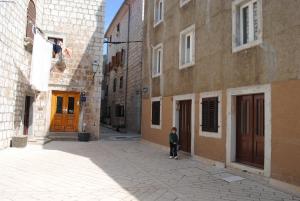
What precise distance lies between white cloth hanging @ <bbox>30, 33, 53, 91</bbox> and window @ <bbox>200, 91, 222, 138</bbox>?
690cm

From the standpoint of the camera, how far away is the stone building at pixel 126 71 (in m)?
22.1

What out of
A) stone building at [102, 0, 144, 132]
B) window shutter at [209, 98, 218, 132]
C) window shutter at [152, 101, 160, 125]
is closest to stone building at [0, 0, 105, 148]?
stone building at [102, 0, 144, 132]

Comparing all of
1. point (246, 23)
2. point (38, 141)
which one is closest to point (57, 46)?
point (38, 141)

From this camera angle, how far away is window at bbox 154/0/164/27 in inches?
571

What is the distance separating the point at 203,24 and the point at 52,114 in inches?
382

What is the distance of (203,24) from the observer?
1036 cm

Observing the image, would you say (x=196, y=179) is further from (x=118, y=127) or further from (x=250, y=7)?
(x=118, y=127)

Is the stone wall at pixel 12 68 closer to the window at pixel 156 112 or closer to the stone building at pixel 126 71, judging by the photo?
the window at pixel 156 112

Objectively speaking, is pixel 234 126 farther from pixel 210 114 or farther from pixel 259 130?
pixel 210 114

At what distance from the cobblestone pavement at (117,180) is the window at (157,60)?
5067mm

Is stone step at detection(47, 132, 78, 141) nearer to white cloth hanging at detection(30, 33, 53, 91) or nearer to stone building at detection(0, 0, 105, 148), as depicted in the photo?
stone building at detection(0, 0, 105, 148)

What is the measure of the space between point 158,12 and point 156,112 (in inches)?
192

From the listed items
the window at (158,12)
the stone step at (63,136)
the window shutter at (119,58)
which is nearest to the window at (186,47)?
the window at (158,12)

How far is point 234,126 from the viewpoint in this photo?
28.2 ft
